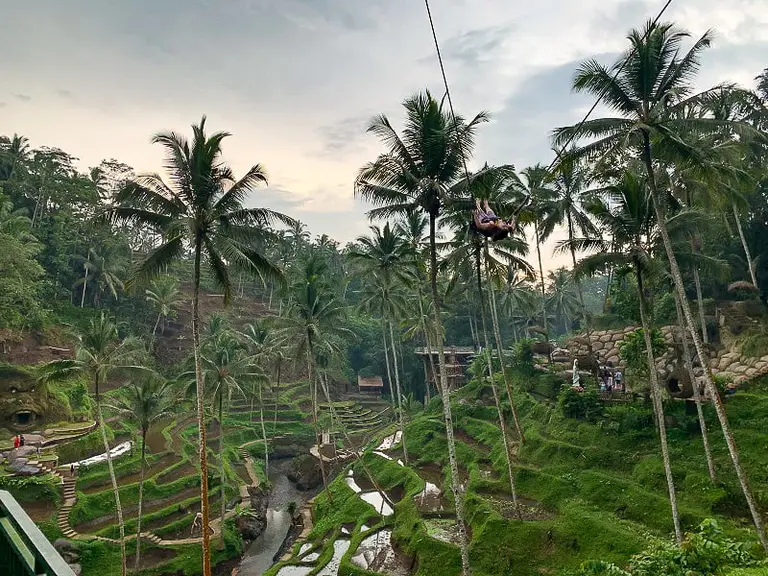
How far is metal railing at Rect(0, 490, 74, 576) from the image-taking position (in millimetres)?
2268

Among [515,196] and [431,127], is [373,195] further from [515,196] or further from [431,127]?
[515,196]

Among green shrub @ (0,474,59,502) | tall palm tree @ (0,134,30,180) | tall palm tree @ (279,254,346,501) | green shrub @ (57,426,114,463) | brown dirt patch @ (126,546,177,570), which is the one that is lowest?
brown dirt patch @ (126,546,177,570)

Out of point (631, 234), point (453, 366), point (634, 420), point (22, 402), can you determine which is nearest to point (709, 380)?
point (631, 234)

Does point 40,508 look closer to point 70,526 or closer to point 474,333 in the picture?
point 70,526

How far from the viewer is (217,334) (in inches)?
1729

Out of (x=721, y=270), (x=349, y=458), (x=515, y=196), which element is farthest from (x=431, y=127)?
(x=349, y=458)

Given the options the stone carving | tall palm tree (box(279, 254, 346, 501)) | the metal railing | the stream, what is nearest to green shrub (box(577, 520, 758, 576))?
the metal railing

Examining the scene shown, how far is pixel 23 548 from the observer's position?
2.66 m

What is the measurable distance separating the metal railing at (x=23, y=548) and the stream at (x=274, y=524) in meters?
22.3

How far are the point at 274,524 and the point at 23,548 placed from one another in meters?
28.9

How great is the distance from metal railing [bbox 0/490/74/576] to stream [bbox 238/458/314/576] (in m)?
22.3

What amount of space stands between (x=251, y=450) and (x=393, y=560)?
24887 millimetres

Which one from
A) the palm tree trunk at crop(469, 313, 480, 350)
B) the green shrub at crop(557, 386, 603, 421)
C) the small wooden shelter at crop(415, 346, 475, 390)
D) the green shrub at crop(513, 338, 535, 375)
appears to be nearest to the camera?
the green shrub at crop(557, 386, 603, 421)

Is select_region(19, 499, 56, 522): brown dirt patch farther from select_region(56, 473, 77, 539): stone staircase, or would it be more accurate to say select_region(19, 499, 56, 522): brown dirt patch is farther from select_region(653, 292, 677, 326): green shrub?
select_region(653, 292, 677, 326): green shrub
